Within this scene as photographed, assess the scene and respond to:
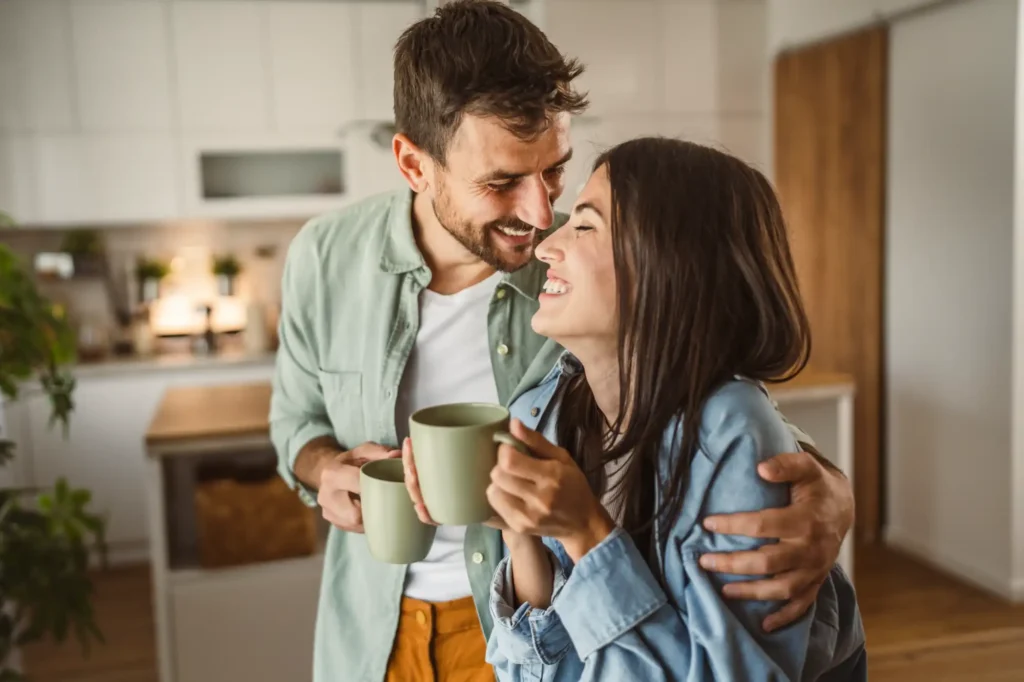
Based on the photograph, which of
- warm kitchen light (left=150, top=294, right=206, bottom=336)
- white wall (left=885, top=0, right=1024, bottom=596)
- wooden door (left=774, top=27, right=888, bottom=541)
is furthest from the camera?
warm kitchen light (left=150, top=294, right=206, bottom=336)

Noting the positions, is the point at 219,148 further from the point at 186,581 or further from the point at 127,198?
the point at 186,581

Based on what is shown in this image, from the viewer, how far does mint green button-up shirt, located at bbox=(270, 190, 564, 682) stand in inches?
49.3

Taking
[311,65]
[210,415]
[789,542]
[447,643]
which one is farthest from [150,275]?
[789,542]

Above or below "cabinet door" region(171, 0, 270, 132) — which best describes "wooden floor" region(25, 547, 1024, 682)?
below

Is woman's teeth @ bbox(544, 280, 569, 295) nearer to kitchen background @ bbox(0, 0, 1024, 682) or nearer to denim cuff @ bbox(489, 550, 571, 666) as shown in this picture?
denim cuff @ bbox(489, 550, 571, 666)

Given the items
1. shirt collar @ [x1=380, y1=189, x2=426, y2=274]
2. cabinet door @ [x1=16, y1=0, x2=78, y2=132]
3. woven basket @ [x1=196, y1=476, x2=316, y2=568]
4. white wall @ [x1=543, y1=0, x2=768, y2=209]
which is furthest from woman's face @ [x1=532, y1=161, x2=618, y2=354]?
cabinet door @ [x1=16, y1=0, x2=78, y2=132]

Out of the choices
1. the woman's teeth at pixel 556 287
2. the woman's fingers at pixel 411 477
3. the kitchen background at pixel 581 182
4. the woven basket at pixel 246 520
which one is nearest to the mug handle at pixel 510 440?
the woman's fingers at pixel 411 477

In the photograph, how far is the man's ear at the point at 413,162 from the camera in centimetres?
123

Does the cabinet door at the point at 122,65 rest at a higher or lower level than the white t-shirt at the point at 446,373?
higher

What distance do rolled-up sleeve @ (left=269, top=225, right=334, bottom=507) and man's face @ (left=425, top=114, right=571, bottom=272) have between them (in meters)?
0.27

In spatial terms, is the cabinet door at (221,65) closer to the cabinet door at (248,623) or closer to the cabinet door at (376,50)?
Answer: the cabinet door at (376,50)

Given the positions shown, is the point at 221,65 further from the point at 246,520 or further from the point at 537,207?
the point at 537,207

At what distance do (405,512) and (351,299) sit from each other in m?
0.47

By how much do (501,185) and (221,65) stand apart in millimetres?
3441
